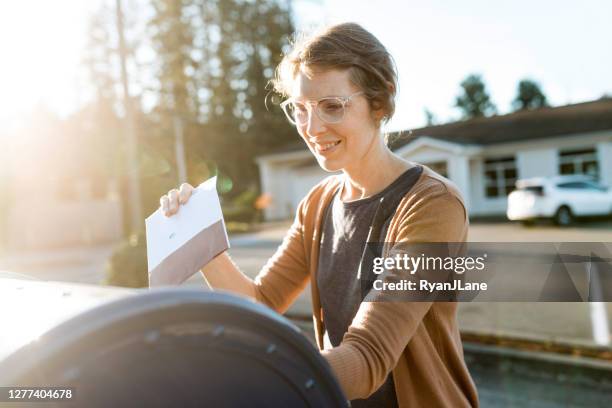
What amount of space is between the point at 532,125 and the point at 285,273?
25.6m

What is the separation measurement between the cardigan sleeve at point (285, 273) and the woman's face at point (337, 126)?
0.33 metres

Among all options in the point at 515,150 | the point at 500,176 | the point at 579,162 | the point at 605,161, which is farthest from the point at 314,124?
the point at 515,150

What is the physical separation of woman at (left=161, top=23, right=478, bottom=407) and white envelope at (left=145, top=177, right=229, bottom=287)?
12cm

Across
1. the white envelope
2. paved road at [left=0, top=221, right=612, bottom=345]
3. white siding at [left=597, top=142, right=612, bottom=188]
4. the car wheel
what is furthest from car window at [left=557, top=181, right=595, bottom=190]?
the white envelope

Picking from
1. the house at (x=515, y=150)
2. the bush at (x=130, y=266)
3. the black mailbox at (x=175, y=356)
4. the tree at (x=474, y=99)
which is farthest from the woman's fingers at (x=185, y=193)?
the tree at (x=474, y=99)

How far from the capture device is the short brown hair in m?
1.57

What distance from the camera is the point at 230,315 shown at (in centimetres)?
81

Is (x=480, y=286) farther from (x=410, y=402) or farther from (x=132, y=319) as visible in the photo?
(x=132, y=319)

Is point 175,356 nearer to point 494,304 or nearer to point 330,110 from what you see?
point 330,110

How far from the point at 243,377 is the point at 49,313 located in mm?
373

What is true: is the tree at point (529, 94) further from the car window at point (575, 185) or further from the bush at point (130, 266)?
the bush at point (130, 266)

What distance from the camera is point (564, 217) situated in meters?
19.2

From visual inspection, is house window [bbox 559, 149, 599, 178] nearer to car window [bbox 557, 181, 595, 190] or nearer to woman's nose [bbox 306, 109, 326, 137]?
car window [bbox 557, 181, 595, 190]

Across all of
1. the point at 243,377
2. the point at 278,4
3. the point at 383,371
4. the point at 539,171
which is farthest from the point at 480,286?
the point at 278,4
